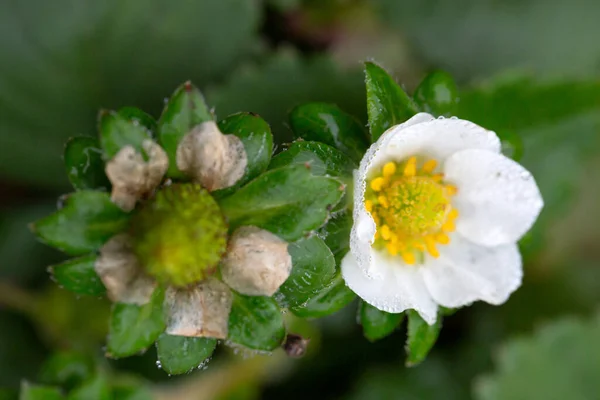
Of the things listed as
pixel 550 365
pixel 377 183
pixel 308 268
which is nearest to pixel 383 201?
pixel 377 183

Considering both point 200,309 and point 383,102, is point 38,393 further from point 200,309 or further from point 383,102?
point 383,102

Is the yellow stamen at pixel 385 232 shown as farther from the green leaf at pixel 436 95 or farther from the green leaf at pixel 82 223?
the green leaf at pixel 82 223

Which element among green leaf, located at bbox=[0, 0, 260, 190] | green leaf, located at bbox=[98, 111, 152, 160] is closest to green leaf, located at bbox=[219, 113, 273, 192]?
green leaf, located at bbox=[98, 111, 152, 160]

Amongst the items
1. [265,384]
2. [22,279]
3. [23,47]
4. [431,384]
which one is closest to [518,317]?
[431,384]

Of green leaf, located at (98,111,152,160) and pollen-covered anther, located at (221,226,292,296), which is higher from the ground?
green leaf, located at (98,111,152,160)

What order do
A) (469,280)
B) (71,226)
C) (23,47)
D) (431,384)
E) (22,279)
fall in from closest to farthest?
1. (71,226)
2. (469,280)
3. (23,47)
4. (22,279)
5. (431,384)

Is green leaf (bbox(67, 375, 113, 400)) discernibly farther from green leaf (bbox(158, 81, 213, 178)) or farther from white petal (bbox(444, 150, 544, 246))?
white petal (bbox(444, 150, 544, 246))

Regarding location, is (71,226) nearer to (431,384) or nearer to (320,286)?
(320,286)
